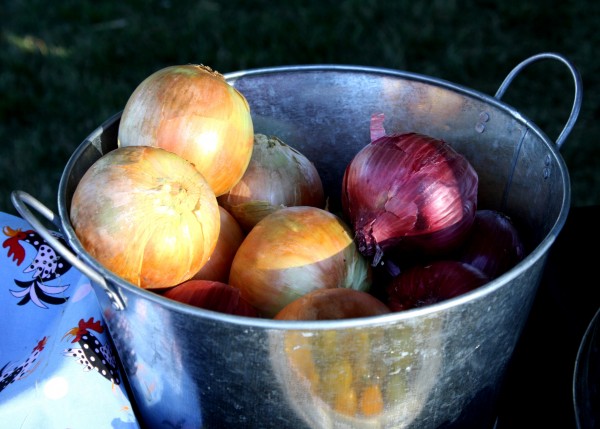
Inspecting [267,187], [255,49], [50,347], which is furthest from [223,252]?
[255,49]

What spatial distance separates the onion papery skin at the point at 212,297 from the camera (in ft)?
2.24

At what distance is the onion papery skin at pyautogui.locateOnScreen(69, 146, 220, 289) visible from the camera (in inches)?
26.1

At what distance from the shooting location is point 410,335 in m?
0.55

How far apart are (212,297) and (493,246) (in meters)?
0.33

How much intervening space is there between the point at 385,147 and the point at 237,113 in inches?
6.8

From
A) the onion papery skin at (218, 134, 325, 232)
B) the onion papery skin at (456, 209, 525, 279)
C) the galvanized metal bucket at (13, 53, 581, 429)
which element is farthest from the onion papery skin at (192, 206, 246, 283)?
the onion papery skin at (456, 209, 525, 279)

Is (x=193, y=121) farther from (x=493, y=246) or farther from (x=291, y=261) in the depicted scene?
(x=493, y=246)

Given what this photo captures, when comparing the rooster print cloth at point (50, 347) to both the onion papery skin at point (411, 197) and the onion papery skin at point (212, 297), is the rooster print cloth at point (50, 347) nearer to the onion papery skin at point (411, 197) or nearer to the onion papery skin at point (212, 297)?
the onion papery skin at point (212, 297)

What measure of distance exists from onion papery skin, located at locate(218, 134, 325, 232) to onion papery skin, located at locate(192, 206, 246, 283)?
0.08ft

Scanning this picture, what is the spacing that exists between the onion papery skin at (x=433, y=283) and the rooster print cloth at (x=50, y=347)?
0.31m

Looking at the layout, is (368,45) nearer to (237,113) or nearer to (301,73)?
(301,73)

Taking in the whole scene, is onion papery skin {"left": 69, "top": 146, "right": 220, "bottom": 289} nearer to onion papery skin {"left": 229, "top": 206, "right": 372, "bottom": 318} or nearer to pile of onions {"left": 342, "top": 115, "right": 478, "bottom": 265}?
onion papery skin {"left": 229, "top": 206, "right": 372, "bottom": 318}

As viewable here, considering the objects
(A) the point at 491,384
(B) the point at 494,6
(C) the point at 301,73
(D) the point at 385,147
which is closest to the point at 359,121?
(C) the point at 301,73

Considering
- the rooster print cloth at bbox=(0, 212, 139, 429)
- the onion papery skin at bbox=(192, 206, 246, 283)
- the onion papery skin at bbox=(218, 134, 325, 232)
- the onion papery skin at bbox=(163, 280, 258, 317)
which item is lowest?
the rooster print cloth at bbox=(0, 212, 139, 429)
